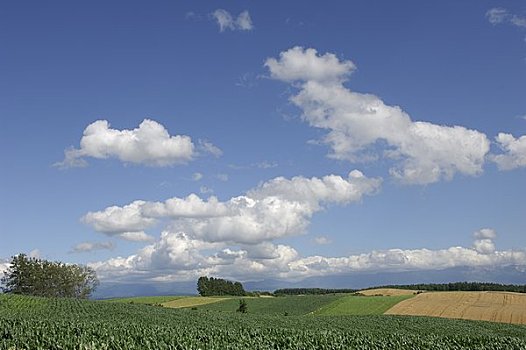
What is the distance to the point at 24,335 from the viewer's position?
79.3 feet

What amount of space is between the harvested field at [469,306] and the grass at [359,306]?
2.26 metres

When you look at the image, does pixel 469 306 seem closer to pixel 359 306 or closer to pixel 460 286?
pixel 359 306

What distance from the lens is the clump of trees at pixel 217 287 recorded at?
179 meters

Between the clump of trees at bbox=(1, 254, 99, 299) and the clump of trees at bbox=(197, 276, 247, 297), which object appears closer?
the clump of trees at bbox=(1, 254, 99, 299)

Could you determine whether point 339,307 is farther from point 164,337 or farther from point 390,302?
point 164,337

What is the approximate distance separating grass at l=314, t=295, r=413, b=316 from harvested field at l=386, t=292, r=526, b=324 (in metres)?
2.26

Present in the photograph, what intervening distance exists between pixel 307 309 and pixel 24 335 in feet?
255

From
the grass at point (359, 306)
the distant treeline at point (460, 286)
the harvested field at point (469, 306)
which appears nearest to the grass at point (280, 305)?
the grass at point (359, 306)

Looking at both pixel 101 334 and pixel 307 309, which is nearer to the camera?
pixel 101 334

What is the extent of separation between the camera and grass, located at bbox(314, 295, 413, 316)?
303ft

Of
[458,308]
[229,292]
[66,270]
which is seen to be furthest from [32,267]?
[458,308]

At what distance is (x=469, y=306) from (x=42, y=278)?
9765 cm

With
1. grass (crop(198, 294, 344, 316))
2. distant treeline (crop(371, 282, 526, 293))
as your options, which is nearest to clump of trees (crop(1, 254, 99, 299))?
grass (crop(198, 294, 344, 316))

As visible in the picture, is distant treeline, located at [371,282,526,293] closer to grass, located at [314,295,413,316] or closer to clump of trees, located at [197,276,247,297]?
clump of trees, located at [197,276,247,297]
